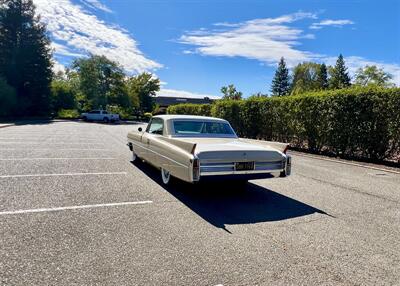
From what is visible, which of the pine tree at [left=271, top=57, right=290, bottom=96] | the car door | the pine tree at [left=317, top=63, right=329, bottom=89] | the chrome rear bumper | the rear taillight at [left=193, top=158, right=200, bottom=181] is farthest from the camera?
the pine tree at [left=271, top=57, right=290, bottom=96]

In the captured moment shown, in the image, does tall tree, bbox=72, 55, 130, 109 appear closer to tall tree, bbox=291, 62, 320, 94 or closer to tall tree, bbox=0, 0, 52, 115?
tall tree, bbox=0, 0, 52, 115

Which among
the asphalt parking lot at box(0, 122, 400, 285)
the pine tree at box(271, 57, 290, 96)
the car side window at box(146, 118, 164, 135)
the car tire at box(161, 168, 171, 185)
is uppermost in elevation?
the pine tree at box(271, 57, 290, 96)

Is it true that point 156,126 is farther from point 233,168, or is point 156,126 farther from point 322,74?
point 322,74

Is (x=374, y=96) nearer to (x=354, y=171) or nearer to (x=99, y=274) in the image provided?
(x=354, y=171)

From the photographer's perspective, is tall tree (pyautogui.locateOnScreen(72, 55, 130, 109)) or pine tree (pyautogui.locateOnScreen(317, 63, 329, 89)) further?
pine tree (pyautogui.locateOnScreen(317, 63, 329, 89))

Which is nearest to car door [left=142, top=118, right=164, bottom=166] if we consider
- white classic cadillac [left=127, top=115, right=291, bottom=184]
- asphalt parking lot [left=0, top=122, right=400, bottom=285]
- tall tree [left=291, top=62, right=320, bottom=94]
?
white classic cadillac [left=127, top=115, right=291, bottom=184]

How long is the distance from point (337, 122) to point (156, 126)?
7315 mm

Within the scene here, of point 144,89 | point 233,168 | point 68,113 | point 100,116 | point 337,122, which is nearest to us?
point 233,168

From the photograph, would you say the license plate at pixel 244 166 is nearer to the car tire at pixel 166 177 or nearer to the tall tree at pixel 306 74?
the car tire at pixel 166 177

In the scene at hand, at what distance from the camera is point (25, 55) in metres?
37.4

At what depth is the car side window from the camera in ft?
22.3

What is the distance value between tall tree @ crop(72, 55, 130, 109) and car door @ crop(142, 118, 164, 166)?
4386cm

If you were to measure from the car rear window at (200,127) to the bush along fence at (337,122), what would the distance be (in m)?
5.80

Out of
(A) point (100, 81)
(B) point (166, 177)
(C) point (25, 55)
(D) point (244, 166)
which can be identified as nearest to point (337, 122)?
(D) point (244, 166)
